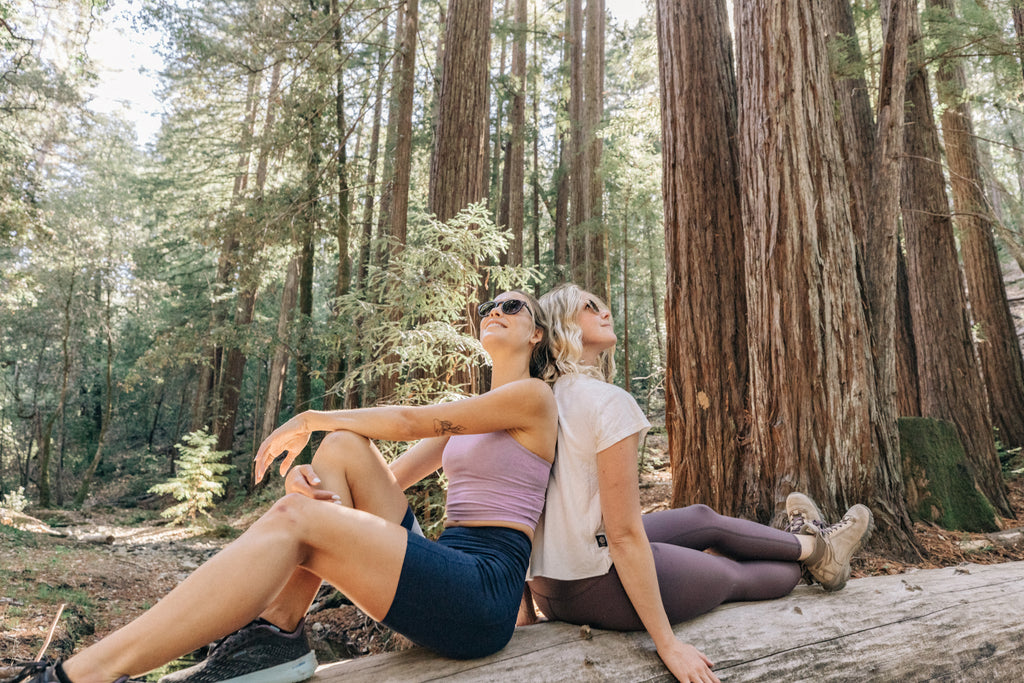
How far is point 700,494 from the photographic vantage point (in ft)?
14.1

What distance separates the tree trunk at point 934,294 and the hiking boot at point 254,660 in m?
7.11

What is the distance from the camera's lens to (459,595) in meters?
1.94

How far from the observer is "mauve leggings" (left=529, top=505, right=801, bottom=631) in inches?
90.4

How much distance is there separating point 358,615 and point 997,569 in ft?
14.3

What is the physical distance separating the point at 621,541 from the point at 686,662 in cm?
42

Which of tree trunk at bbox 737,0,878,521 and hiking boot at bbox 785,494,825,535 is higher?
tree trunk at bbox 737,0,878,521

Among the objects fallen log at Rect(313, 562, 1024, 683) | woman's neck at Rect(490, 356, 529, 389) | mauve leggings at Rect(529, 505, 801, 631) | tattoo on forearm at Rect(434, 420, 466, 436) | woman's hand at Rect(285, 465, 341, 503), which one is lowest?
fallen log at Rect(313, 562, 1024, 683)

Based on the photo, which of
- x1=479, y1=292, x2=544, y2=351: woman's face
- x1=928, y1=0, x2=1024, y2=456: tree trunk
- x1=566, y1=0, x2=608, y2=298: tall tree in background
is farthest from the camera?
x1=566, y1=0, x2=608, y2=298: tall tree in background

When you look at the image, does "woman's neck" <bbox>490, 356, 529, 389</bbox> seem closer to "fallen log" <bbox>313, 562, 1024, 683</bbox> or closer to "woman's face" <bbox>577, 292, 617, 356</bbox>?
"woman's face" <bbox>577, 292, 617, 356</bbox>

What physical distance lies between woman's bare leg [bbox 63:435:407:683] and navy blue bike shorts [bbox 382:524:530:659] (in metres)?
0.06

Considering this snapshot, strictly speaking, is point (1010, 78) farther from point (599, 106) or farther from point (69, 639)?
point (69, 639)

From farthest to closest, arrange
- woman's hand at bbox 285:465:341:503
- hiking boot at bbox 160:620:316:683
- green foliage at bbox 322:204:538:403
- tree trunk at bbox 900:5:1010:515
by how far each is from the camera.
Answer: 1. tree trunk at bbox 900:5:1010:515
2. green foliage at bbox 322:204:538:403
3. woman's hand at bbox 285:465:341:503
4. hiking boot at bbox 160:620:316:683

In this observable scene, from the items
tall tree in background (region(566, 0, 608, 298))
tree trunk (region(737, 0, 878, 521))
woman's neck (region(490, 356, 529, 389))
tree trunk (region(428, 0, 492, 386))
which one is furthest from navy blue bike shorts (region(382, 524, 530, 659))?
tall tree in background (region(566, 0, 608, 298))

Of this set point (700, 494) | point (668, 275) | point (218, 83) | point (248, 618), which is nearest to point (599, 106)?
point (218, 83)
